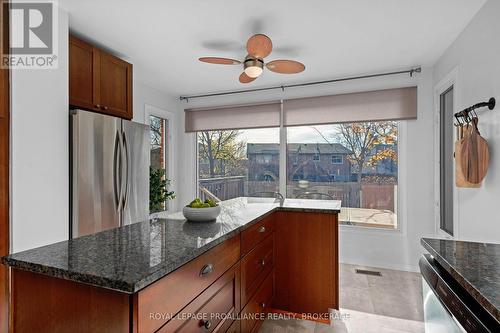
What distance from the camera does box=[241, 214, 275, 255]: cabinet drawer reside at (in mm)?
1691

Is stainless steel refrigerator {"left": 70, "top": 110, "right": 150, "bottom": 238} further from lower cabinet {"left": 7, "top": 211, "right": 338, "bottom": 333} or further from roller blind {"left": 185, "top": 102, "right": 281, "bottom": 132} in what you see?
roller blind {"left": 185, "top": 102, "right": 281, "bottom": 132}

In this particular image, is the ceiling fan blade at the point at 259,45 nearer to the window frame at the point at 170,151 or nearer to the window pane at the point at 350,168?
the window pane at the point at 350,168

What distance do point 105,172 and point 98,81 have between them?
0.88 m

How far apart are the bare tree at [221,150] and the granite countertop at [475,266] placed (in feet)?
11.4

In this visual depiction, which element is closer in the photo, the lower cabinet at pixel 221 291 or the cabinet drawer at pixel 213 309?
the lower cabinet at pixel 221 291

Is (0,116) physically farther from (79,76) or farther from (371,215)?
(371,215)

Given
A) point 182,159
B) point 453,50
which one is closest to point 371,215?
point 453,50

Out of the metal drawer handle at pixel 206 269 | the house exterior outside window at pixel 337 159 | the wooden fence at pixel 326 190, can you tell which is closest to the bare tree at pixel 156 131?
the wooden fence at pixel 326 190

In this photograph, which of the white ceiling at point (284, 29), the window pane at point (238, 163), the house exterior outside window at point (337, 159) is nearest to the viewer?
the white ceiling at point (284, 29)

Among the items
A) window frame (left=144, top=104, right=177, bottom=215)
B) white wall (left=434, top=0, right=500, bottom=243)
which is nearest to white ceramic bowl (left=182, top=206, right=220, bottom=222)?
white wall (left=434, top=0, right=500, bottom=243)

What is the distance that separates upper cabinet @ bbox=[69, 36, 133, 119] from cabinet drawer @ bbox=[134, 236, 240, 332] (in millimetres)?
1933

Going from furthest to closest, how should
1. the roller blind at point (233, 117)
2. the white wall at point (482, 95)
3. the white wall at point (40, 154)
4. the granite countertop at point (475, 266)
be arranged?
the roller blind at point (233, 117)
the white wall at point (482, 95)
the white wall at point (40, 154)
the granite countertop at point (475, 266)

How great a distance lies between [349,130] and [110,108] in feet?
9.92

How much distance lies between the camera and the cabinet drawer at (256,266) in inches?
66.6
